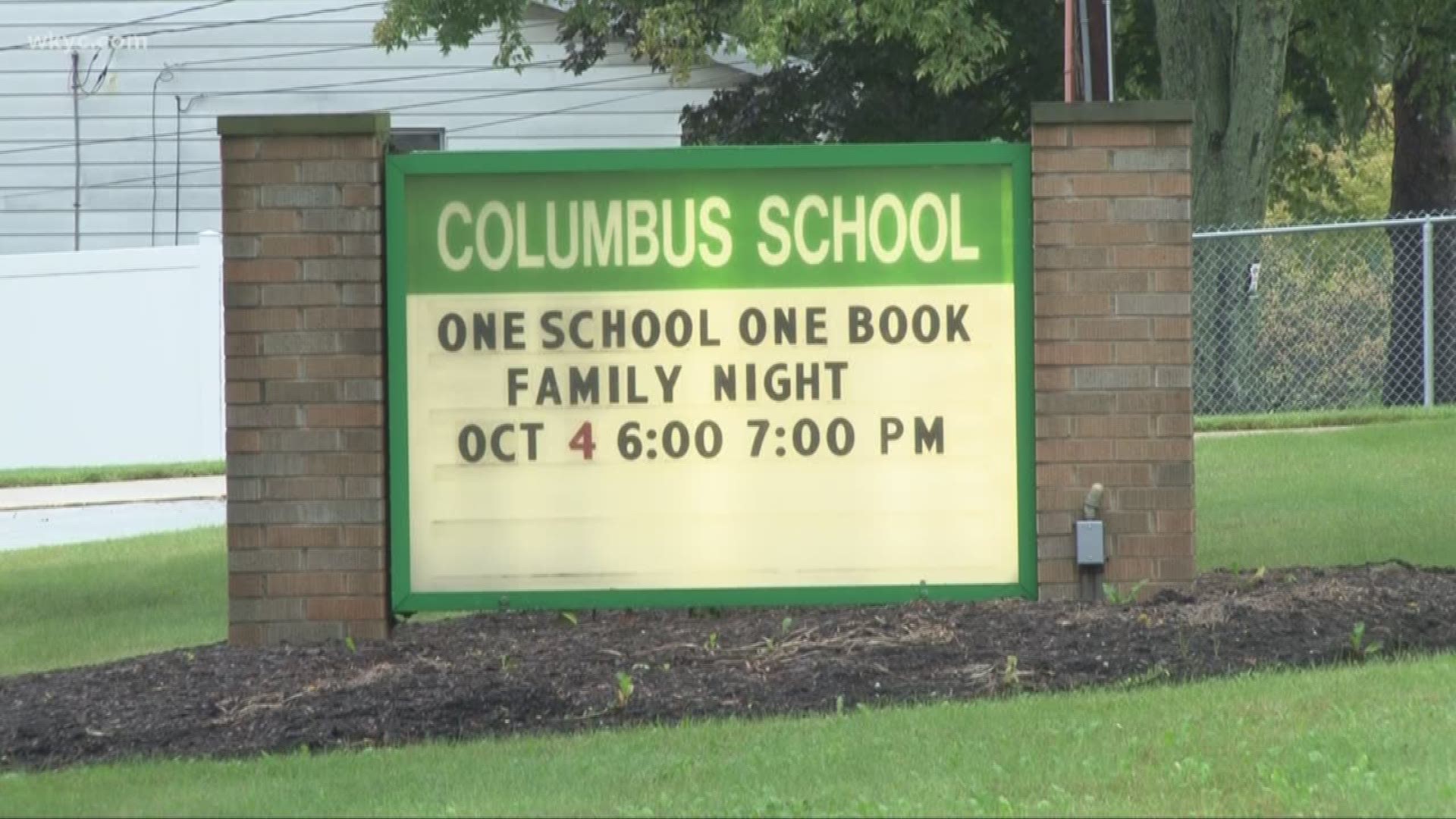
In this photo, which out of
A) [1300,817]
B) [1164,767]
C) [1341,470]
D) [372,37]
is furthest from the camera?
[372,37]

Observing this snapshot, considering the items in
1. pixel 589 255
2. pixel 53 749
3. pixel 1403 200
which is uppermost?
pixel 1403 200

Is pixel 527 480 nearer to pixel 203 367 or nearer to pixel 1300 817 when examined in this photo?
pixel 1300 817

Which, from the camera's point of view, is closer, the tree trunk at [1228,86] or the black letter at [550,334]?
the black letter at [550,334]

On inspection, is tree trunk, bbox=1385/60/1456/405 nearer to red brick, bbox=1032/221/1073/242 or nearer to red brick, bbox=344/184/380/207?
red brick, bbox=1032/221/1073/242

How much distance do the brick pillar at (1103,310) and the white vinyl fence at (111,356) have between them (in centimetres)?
1616

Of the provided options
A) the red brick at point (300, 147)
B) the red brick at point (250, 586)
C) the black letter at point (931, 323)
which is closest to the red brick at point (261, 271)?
the red brick at point (300, 147)

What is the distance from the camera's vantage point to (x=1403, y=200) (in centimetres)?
2883

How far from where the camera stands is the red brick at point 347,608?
883 cm

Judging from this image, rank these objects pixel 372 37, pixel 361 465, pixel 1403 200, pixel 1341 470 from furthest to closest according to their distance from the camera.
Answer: pixel 1403 200, pixel 372 37, pixel 1341 470, pixel 361 465

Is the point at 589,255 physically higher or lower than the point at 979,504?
higher

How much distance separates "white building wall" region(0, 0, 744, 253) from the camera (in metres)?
26.9

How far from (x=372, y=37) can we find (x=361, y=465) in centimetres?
1802

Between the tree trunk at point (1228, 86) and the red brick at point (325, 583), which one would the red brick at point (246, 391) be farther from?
the tree trunk at point (1228, 86)

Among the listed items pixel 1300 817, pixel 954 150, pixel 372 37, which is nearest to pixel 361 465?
pixel 954 150
